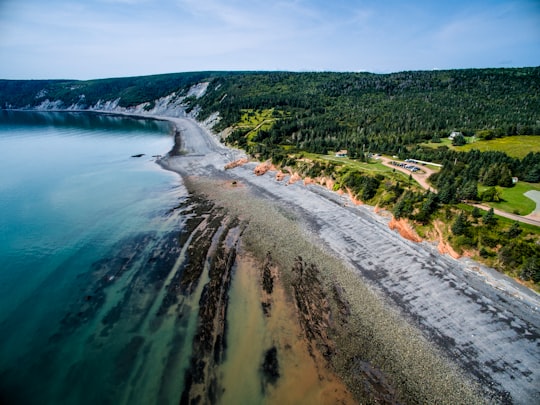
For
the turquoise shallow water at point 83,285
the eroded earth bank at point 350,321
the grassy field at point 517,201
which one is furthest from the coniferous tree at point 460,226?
the turquoise shallow water at point 83,285

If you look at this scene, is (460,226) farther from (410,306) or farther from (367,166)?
(367,166)

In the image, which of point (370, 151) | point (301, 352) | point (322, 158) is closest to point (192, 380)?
point (301, 352)

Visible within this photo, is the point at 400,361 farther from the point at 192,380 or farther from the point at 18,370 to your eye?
the point at 18,370

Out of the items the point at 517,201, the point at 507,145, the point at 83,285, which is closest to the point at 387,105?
the point at 507,145

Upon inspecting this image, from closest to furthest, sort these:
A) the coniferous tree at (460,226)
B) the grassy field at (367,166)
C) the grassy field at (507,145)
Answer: the coniferous tree at (460,226) → the grassy field at (367,166) → the grassy field at (507,145)

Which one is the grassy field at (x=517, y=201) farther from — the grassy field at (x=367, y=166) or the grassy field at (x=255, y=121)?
the grassy field at (x=255, y=121)
